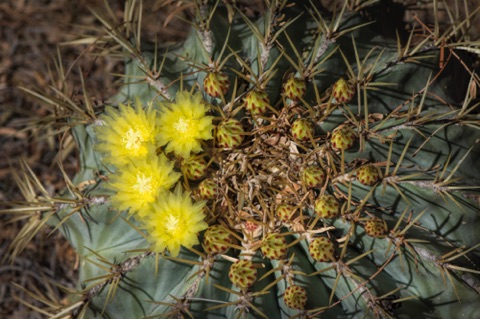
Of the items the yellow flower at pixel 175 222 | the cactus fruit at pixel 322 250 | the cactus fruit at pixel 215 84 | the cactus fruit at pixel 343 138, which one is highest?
the cactus fruit at pixel 215 84

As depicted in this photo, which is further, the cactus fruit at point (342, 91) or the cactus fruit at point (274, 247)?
→ the cactus fruit at point (342, 91)

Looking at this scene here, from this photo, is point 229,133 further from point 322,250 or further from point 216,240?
point 322,250

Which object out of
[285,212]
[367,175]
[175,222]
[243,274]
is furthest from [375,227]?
[175,222]

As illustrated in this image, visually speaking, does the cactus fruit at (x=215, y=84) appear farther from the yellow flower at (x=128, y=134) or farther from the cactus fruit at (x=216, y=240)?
the cactus fruit at (x=216, y=240)

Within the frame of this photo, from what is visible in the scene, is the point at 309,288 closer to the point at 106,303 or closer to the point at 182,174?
the point at 182,174

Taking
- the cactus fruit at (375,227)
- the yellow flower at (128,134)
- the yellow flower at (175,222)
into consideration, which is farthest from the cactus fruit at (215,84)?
the cactus fruit at (375,227)

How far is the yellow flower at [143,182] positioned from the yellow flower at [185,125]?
0.16 ft

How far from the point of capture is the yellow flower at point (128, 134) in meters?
1.47

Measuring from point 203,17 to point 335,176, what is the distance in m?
0.63

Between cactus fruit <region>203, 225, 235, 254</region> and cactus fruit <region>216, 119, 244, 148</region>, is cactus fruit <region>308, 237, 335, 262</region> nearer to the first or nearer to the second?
cactus fruit <region>203, 225, 235, 254</region>

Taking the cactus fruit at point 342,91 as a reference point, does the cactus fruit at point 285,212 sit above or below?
below

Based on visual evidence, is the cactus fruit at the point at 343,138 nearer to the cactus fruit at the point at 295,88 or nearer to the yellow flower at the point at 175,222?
the cactus fruit at the point at 295,88

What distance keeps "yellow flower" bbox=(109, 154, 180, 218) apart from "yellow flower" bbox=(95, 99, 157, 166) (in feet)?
0.13

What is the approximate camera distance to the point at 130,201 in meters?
1.43
